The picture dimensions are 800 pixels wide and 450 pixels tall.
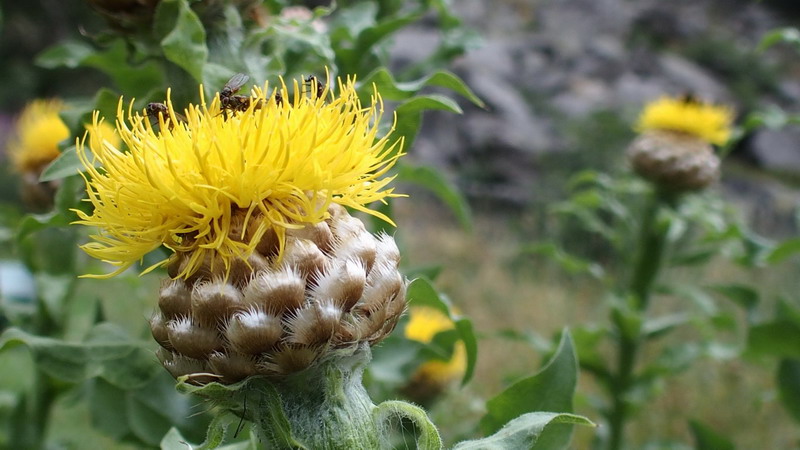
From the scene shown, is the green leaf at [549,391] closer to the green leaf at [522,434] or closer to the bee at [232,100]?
the green leaf at [522,434]

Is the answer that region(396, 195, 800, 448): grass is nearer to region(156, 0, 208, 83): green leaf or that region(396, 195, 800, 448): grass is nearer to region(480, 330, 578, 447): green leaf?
region(480, 330, 578, 447): green leaf

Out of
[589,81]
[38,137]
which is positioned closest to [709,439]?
[38,137]

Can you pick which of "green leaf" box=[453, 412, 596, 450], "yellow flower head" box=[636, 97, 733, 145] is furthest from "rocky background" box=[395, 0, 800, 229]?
"green leaf" box=[453, 412, 596, 450]

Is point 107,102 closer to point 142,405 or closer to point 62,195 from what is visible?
point 62,195

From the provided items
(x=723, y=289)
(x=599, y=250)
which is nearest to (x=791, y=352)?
(x=723, y=289)

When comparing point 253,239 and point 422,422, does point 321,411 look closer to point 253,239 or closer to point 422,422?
point 422,422

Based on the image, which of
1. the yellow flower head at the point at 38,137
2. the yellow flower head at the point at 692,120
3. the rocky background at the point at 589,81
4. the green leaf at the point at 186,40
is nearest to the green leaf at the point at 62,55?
the green leaf at the point at 186,40
